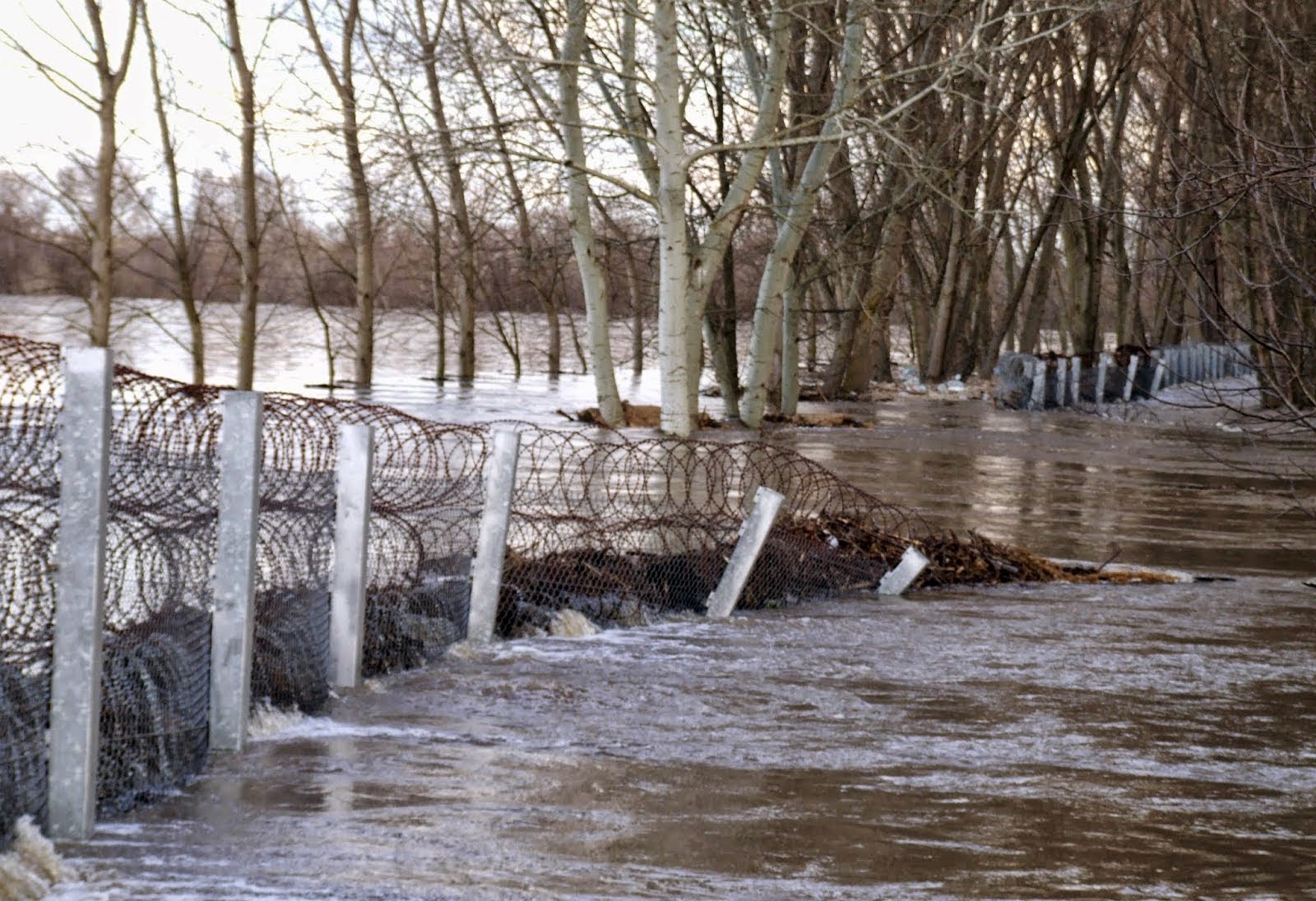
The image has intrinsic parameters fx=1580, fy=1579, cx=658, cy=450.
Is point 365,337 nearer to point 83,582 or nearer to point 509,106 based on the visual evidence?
point 509,106

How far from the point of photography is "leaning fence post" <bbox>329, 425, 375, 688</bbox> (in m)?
7.35

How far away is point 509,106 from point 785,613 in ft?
65.7

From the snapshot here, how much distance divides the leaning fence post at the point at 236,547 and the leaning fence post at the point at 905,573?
19.9 ft

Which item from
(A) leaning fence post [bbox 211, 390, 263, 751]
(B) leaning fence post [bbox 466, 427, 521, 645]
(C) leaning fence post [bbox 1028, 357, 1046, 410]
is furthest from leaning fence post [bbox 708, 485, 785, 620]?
(C) leaning fence post [bbox 1028, 357, 1046, 410]

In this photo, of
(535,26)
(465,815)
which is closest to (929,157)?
(535,26)

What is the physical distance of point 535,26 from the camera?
2311 cm

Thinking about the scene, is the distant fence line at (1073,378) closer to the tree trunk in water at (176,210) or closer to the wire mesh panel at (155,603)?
the tree trunk in water at (176,210)

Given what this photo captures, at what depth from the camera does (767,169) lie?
3453 centimetres

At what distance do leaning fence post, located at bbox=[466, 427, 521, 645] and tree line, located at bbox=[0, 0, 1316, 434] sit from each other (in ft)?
11.2

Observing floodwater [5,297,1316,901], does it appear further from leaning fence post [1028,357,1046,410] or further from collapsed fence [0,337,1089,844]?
leaning fence post [1028,357,1046,410]

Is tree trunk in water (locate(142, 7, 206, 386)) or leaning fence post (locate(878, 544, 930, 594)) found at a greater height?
tree trunk in water (locate(142, 7, 206, 386))

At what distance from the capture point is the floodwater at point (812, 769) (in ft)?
16.8

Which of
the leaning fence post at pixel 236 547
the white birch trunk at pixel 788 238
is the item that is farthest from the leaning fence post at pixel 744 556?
the white birch trunk at pixel 788 238

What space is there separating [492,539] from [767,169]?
26791 mm
